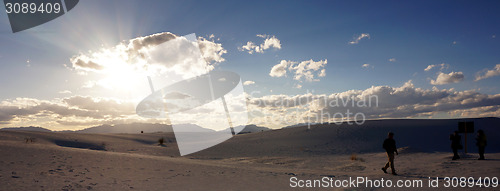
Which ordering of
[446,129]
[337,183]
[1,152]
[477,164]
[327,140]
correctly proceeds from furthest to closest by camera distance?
1. [446,129]
2. [327,140]
3. [477,164]
4. [1,152]
5. [337,183]

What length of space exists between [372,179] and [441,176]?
9.46ft

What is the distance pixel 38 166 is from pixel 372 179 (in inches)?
514

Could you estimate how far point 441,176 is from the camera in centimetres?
1111

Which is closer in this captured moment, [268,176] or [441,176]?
[441,176]

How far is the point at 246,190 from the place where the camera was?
9.05 m

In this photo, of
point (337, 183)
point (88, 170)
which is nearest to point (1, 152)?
point (88, 170)

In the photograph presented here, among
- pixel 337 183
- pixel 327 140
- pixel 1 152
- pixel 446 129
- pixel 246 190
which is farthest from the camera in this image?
pixel 446 129

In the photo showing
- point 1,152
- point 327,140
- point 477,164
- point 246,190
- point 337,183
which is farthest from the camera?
point 327,140

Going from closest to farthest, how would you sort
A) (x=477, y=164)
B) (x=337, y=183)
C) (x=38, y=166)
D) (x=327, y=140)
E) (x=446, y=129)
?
(x=38, y=166)
(x=337, y=183)
(x=477, y=164)
(x=327, y=140)
(x=446, y=129)

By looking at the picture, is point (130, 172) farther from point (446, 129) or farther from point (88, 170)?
point (446, 129)

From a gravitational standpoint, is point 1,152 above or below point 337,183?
above

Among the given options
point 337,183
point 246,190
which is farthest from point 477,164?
point 246,190

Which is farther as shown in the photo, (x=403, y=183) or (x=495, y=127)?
(x=495, y=127)

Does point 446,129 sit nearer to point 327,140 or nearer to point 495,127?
point 495,127
